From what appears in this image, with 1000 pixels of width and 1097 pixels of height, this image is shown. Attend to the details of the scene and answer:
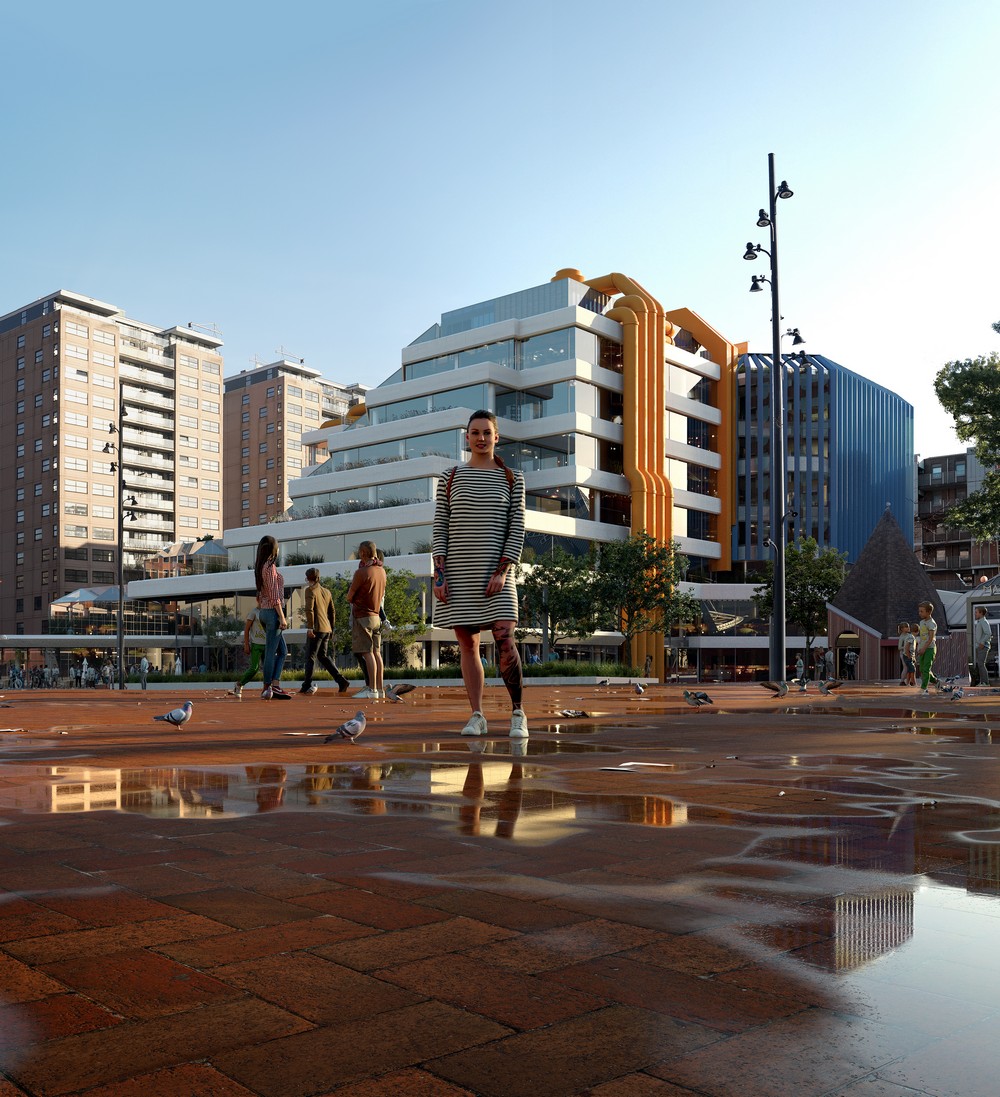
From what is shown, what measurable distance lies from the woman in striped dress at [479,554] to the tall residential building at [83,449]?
98036mm

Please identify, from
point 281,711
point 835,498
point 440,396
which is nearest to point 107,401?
point 440,396

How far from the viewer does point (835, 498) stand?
83875mm

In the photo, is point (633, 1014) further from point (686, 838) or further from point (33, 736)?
point (33, 736)

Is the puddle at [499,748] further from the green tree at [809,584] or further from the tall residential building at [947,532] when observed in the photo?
the tall residential building at [947,532]

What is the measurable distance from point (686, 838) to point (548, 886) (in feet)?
3.01

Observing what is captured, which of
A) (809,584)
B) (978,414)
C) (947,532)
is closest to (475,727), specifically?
(978,414)

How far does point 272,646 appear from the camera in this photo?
13.5 metres

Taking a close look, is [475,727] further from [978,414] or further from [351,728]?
[978,414]

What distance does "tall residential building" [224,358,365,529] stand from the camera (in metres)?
134

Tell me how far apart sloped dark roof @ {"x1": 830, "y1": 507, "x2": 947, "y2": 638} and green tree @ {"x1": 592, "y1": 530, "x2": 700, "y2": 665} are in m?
7.54

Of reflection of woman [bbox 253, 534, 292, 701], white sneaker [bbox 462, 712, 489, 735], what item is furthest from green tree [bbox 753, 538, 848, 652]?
white sneaker [bbox 462, 712, 489, 735]

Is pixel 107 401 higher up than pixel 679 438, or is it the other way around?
pixel 107 401

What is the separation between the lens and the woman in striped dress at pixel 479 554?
25.6 feet

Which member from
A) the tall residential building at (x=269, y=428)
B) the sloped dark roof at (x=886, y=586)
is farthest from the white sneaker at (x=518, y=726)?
the tall residential building at (x=269, y=428)
